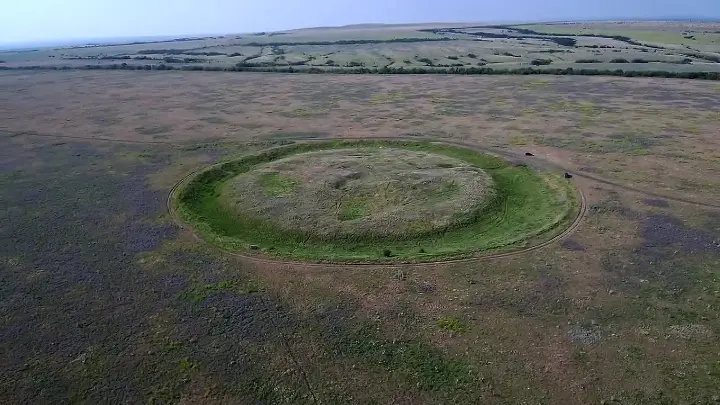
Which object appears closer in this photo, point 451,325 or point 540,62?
point 451,325

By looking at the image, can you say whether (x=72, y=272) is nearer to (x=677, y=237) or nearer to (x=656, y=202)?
(x=677, y=237)

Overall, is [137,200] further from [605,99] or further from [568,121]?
[605,99]

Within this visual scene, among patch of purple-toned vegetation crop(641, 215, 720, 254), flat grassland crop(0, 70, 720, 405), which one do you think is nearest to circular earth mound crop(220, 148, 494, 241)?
flat grassland crop(0, 70, 720, 405)

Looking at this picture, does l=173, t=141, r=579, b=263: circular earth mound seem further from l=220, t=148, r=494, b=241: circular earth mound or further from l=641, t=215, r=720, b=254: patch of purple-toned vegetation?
l=641, t=215, r=720, b=254: patch of purple-toned vegetation

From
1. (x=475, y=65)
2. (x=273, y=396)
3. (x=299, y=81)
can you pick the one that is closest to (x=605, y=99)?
(x=475, y=65)

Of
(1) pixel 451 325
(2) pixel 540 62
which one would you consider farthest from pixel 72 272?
(2) pixel 540 62
